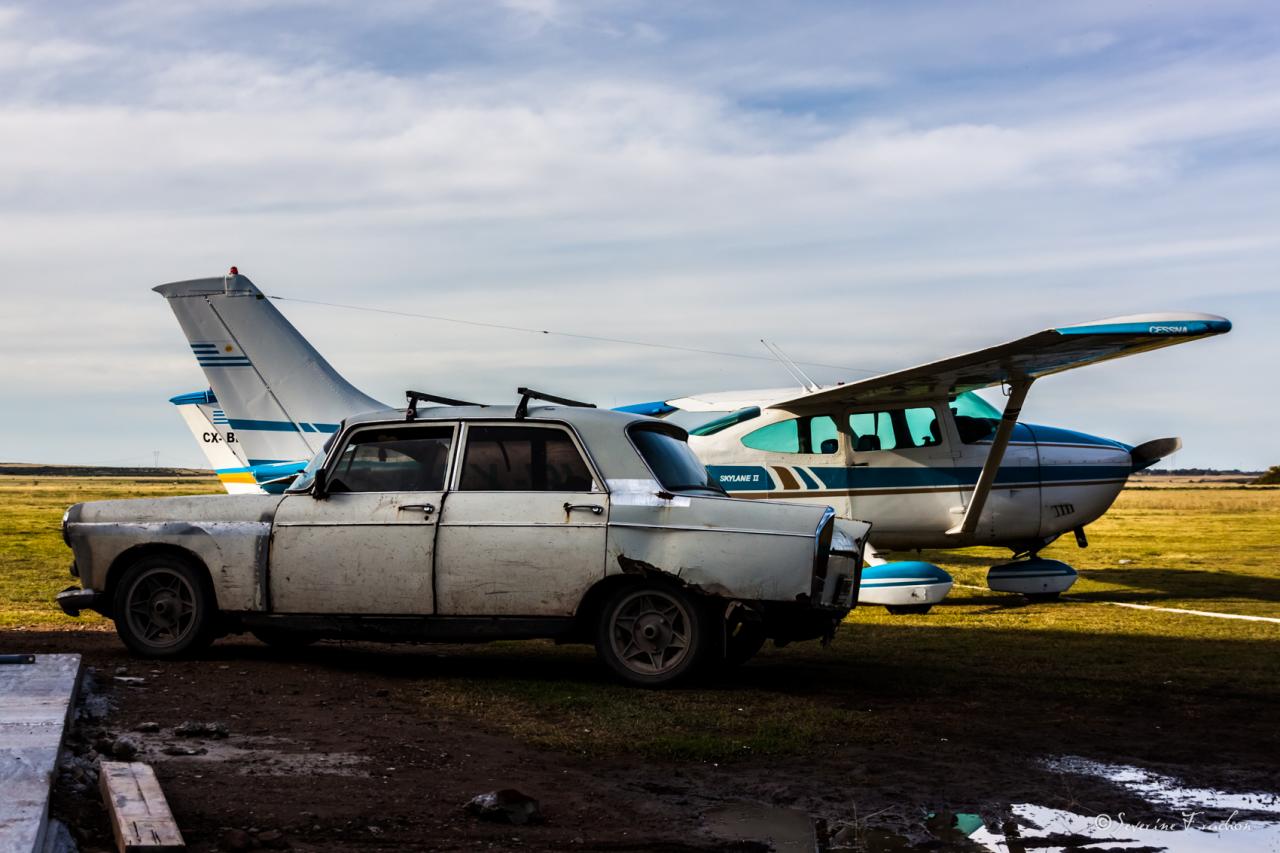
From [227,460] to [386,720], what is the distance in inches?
Result: 540

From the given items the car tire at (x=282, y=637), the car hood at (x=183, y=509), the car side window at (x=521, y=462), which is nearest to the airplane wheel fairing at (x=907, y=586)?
the car tire at (x=282, y=637)

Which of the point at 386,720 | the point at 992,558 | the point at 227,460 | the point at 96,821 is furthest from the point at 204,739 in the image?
the point at 992,558

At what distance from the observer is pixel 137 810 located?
15.2ft

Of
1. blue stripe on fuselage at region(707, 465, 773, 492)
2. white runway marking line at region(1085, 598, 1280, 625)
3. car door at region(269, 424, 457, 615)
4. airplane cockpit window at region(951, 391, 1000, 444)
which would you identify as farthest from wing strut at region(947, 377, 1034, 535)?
car door at region(269, 424, 457, 615)

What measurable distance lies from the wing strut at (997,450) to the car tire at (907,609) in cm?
150

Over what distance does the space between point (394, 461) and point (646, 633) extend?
6.72ft

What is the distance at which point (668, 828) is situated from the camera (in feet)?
16.5

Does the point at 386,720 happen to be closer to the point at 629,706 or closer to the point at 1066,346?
the point at 629,706

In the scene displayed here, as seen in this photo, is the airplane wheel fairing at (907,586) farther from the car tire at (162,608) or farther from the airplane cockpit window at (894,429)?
the car tire at (162,608)

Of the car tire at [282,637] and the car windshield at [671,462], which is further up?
the car windshield at [671,462]

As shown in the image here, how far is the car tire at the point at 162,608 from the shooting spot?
9.01 metres

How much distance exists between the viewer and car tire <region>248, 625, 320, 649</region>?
8883 mm

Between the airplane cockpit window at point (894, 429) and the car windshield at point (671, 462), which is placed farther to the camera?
the airplane cockpit window at point (894, 429)

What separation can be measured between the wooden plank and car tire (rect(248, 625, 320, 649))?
352 centimetres
